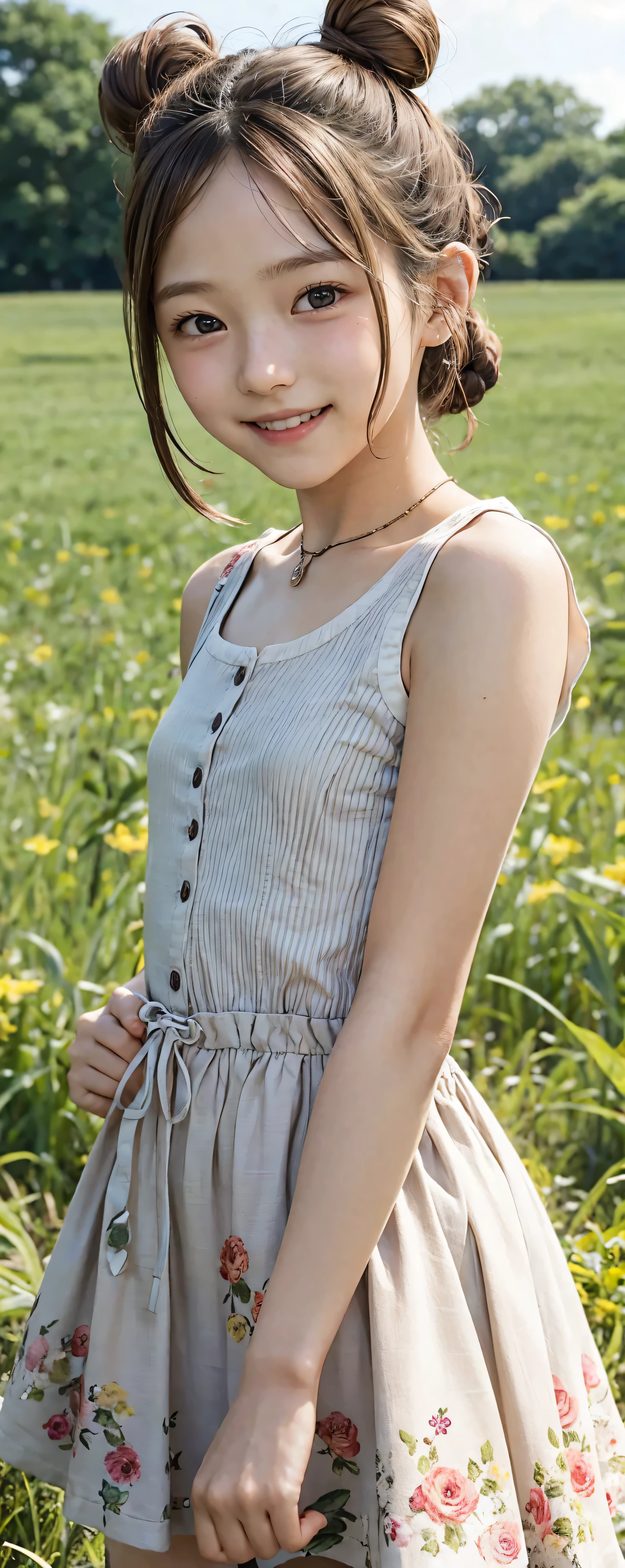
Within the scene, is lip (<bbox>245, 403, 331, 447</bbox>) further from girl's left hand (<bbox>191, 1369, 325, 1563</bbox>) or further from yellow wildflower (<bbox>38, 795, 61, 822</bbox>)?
yellow wildflower (<bbox>38, 795, 61, 822</bbox>)

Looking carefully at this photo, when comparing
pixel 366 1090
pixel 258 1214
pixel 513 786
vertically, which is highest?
pixel 513 786

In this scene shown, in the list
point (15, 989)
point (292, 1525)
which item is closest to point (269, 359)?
point (292, 1525)

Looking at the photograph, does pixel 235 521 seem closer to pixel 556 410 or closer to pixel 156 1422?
pixel 156 1422

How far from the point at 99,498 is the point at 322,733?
6.04 m

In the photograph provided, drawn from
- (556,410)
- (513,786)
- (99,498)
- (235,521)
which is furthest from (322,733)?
(556,410)

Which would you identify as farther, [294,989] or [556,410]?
[556,410]

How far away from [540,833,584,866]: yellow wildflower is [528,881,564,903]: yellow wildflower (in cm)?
5

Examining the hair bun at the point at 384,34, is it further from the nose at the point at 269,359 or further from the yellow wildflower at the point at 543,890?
the yellow wildflower at the point at 543,890

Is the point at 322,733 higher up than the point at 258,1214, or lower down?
higher up

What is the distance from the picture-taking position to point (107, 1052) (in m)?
1.09

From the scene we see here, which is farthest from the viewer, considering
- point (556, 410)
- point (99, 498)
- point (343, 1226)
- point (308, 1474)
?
point (556, 410)

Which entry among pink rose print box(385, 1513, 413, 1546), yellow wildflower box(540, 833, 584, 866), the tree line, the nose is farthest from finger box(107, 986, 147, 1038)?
the tree line

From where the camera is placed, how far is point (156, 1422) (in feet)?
3.09

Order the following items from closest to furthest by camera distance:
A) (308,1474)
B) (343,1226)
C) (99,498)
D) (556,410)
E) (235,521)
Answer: (343,1226)
(308,1474)
(235,521)
(99,498)
(556,410)
